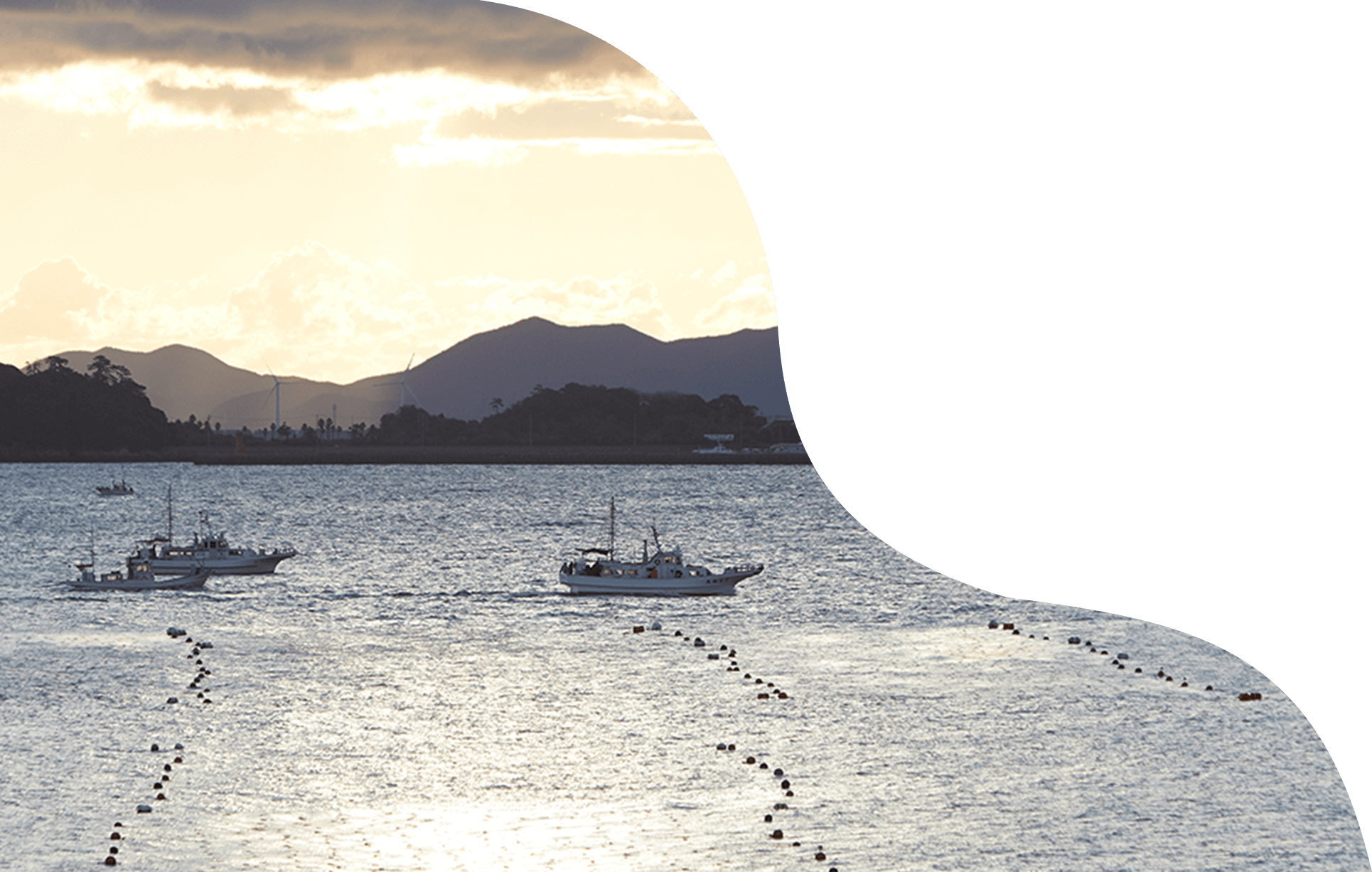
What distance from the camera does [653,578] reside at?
78.4m

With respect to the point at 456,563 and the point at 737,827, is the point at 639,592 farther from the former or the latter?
the point at 737,827

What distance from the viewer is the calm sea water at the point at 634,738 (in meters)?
32.5

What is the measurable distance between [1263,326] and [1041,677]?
53515 millimetres

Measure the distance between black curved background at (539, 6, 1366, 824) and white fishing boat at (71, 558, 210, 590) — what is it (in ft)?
271

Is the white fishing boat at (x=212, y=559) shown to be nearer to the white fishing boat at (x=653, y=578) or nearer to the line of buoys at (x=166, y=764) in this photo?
the line of buoys at (x=166, y=764)

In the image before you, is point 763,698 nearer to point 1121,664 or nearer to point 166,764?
point 1121,664

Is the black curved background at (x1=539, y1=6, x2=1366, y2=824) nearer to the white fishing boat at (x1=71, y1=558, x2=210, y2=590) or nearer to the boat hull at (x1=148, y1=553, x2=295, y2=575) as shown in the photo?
the white fishing boat at (x1=71, y1=558, x2=210, y2=590)

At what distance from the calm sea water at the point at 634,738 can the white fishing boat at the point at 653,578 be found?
112 centimetres

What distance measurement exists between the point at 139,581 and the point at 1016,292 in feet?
274

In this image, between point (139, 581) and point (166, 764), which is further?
point (139, 581)

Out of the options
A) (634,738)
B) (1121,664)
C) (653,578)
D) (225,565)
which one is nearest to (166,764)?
(634,738)

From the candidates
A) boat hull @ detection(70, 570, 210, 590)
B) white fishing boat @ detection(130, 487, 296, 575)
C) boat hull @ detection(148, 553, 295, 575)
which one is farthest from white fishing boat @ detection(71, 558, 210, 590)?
white fishing boat @ detection(130, 487, 296, 575)

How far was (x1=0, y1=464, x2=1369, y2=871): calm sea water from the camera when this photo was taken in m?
32.5

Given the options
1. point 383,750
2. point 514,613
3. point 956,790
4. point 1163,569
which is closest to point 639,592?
point 514,613
